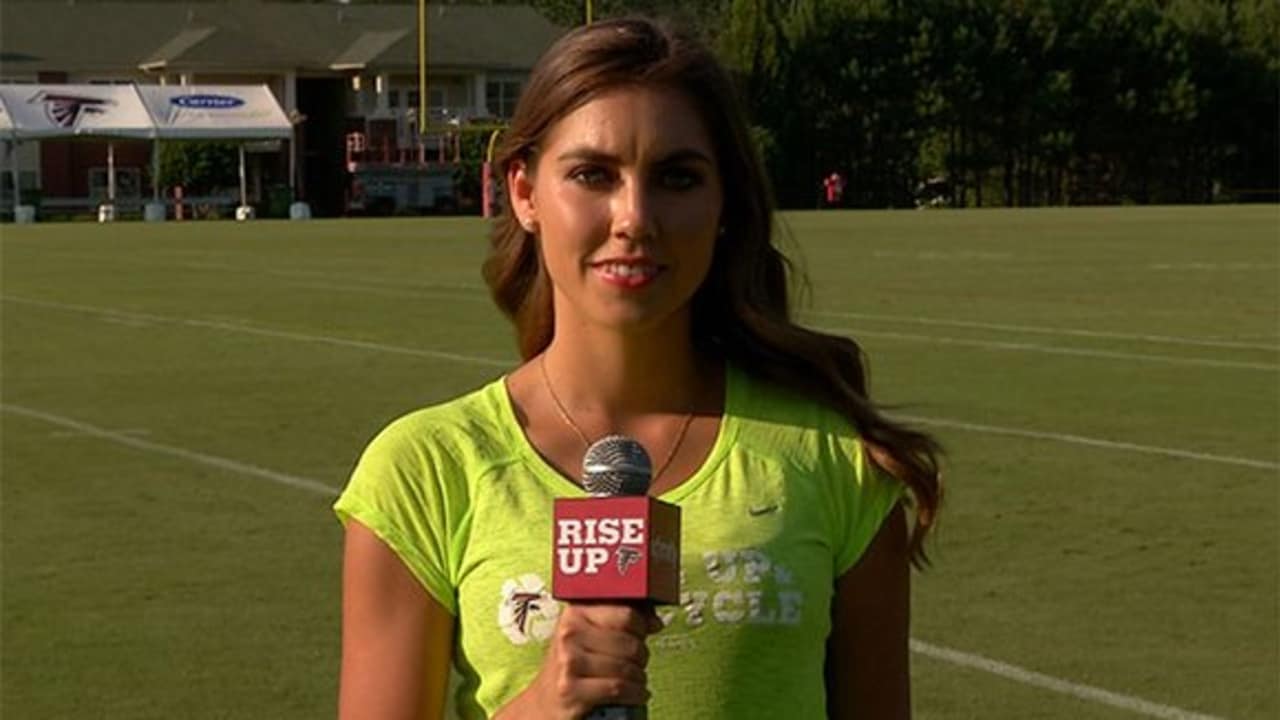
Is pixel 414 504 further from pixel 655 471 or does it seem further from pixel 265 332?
pixel 265 332

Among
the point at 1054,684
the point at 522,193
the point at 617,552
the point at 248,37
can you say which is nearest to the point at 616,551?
the point at 617,552

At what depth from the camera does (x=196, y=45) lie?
9219 cm

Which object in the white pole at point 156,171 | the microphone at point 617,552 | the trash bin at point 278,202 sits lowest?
the trash bin at point 278,202

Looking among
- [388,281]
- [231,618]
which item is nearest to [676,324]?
[231,618]

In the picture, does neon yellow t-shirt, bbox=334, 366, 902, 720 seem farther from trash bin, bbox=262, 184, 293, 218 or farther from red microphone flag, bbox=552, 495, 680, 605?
trash bin, bbox=262, 184, 293, 218

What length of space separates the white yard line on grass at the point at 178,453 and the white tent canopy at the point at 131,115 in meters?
55.6

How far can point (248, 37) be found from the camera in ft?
307

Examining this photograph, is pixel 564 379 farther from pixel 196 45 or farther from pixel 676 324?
pixel 196 45

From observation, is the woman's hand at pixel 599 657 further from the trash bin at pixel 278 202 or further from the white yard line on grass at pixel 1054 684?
the trash bin at pixel 278 202

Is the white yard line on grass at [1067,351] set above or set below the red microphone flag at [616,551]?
below

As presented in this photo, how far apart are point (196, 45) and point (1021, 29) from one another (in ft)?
87.2

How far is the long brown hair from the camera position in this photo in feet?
10.7

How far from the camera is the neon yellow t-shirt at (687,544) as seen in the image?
10.2 ft

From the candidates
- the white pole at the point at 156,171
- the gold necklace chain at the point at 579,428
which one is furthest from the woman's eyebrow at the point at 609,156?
the white pole at the point at 156,171
